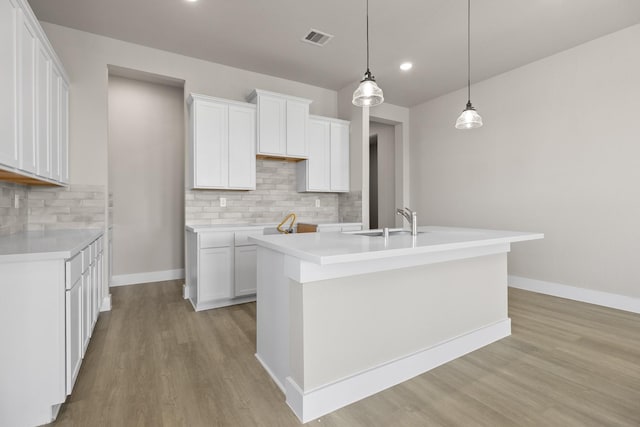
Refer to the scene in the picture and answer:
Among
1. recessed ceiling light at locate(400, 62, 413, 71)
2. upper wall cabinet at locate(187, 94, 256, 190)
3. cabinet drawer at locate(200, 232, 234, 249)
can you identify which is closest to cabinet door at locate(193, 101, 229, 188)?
upper wall cabinet at locate(187, 94, 256, 190)

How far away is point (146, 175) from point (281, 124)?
213cm

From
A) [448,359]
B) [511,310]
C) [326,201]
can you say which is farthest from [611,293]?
[326,201]

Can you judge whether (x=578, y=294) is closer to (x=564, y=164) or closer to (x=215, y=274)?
(x=564, y=164)

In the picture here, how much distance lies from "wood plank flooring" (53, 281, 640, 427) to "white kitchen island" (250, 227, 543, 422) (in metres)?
0.10

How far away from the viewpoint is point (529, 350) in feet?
8.13

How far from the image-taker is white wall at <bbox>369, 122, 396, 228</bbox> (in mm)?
6363

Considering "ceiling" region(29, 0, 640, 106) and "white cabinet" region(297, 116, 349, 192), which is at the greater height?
"ceiling" region(29, 0, 640, 106)

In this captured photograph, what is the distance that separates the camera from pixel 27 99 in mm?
2086

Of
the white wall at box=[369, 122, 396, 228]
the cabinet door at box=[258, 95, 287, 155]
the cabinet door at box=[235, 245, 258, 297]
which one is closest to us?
the cabinet door at box=[235, 245, 258, 297]

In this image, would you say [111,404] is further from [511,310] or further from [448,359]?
[511,310]

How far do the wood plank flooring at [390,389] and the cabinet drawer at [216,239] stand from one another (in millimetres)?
805

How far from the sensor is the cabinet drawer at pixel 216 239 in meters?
3.41

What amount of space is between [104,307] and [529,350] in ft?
13.1

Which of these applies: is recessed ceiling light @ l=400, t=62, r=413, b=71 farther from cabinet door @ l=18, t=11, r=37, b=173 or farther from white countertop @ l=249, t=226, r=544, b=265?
cabinet door @ l=18, t=11, r=37, b=173
